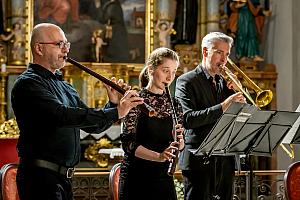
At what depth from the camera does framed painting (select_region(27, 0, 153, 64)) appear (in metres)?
12.2

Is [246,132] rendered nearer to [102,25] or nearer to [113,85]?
[113,85]

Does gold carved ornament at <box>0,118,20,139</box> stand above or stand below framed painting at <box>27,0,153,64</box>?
below

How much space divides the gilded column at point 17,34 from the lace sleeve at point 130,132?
7818mm

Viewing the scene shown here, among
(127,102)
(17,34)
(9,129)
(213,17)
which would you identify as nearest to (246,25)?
(213,17)

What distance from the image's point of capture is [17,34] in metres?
12.1

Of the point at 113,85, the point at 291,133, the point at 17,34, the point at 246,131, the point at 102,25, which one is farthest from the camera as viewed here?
the point at 102,25

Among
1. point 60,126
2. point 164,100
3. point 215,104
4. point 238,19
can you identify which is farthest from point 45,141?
point 238,19

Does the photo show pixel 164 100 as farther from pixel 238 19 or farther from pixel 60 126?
pixel 238 19

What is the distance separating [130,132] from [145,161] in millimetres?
217

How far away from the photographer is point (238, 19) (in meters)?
13.3

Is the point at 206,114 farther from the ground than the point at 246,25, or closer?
closer

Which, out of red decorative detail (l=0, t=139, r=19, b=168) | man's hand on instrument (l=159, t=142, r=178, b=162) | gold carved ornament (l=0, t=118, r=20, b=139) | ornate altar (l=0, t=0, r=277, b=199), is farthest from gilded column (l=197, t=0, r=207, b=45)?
man's hand on instrument (l=159, t=142, r=178, b=162)

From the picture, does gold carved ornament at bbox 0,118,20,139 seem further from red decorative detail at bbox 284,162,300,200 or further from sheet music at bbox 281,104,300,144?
sheet music at bbox 281,104,300,144

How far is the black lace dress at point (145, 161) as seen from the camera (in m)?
4.45
